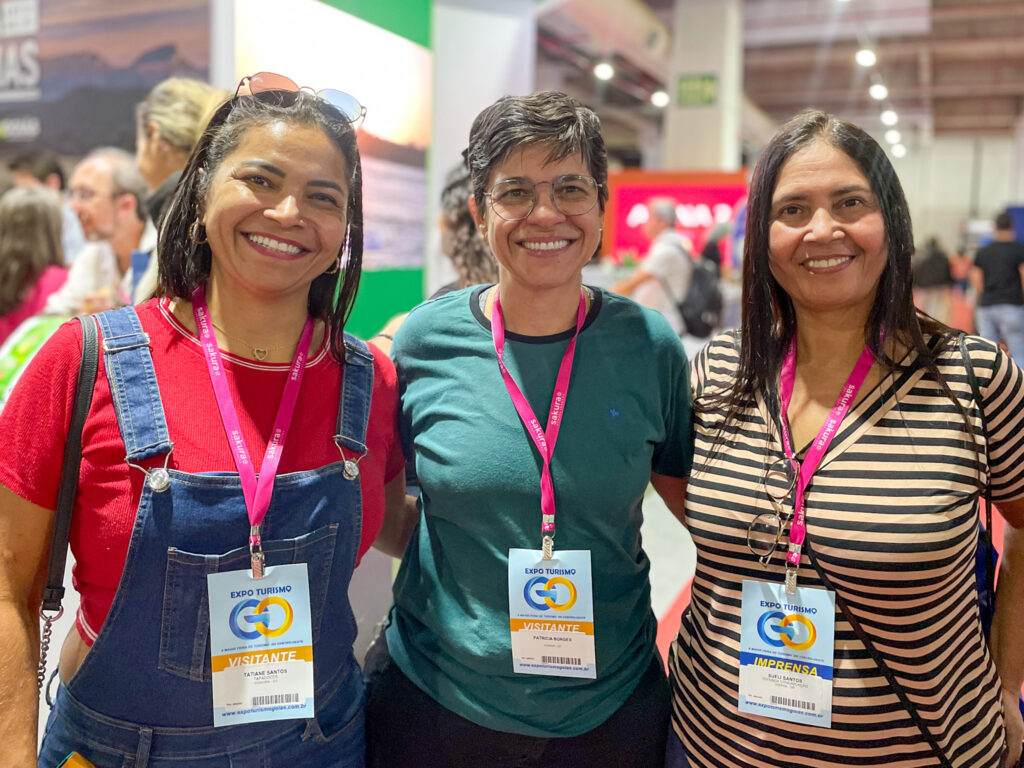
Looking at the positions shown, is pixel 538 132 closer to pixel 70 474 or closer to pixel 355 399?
pixel 355 399

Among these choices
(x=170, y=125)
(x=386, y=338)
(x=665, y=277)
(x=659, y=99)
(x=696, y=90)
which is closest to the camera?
(x=386, y=338)

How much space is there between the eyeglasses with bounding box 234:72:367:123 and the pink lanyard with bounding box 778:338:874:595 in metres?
0.88

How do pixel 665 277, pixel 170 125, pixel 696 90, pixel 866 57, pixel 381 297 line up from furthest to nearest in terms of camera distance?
pixel 696 90, pixel 866 57, pixel 665 277, pixel 381 297, pixel 170 125

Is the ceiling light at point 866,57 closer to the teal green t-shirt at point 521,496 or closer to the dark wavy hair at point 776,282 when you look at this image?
the dark wavy hair at point 776,282

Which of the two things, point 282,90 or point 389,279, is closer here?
point 282,90

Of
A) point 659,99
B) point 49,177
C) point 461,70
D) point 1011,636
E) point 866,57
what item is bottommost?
point 1011,636

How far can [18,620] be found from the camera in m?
1.16

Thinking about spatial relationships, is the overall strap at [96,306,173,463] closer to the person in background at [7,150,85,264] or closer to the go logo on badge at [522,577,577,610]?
the go logo on badge at [522,577,577,610]

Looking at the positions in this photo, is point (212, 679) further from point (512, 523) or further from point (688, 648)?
point (688, 648)

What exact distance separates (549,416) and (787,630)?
20.3 inches

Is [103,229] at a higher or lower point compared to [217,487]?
higher

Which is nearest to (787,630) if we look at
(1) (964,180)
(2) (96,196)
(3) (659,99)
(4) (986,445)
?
(4) (986,445)

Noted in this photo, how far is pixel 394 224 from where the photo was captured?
12.7 feet

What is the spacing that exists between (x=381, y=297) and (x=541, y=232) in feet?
8.15
